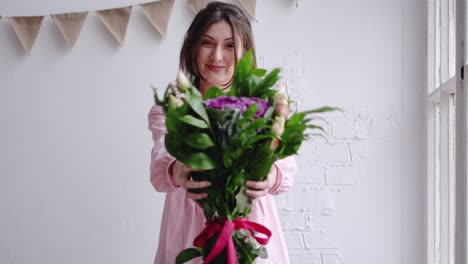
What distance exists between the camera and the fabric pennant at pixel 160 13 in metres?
1.78

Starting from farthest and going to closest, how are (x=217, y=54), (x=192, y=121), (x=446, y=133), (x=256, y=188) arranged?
(x=446, y=133) → (x=217, y=54) → (x=256, y=188) → (x=192, y=121)

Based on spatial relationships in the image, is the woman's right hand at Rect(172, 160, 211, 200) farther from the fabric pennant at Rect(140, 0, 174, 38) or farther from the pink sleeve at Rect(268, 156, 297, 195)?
the fabric pennant at Rect(140, 0, 174, 38)

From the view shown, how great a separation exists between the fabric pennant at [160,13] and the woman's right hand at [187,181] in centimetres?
99

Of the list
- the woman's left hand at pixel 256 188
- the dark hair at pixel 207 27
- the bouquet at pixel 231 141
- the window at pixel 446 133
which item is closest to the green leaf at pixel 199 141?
the bouquet at pixel 231 141

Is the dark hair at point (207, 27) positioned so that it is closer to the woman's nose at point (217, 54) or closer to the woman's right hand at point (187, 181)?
the woman's nose at point (217, 54)

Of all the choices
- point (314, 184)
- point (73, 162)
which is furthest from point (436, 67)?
point (73, 162)

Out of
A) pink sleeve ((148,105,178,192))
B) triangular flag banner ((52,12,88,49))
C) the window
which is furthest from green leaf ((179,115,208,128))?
triangular flag banner ((52,12,88,49))

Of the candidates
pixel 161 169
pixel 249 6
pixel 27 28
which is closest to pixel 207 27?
pixel 161 169

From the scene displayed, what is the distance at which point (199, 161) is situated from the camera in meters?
0.74

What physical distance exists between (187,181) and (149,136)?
3.28 ft

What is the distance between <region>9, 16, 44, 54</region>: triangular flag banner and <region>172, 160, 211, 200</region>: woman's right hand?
117 centimetres

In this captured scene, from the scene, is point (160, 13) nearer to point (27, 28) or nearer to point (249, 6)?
point (249, 6)

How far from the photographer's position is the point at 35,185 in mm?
1819

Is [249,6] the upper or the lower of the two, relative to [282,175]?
upper
